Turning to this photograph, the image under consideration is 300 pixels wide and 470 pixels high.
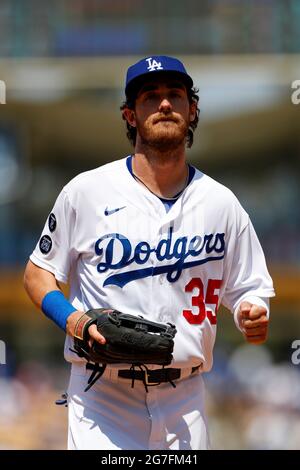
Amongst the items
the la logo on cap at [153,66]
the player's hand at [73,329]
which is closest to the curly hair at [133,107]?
the la logo on cap at [153,66]

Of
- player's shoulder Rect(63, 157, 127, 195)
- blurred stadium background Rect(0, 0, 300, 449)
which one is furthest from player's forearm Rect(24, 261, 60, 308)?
blurred stadium background Rect(0, 0, 300, 449)

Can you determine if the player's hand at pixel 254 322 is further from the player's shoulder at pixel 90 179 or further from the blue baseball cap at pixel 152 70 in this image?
the blue baseball cap at pixel 152 70

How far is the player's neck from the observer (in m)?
2.51

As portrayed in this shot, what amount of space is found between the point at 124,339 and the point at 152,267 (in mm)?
256

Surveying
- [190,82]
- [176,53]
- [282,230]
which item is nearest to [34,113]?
[176,53]

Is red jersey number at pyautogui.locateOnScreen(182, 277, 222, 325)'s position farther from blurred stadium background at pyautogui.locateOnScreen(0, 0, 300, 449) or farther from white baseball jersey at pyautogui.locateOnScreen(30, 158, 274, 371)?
blurred stadium background at pyautogui.locateOnScreen(0, 0, 300, 449)

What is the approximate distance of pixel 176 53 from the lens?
356 inches

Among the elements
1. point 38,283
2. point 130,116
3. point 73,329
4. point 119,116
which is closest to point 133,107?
point 130,116

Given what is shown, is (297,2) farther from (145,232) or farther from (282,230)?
(145,232)

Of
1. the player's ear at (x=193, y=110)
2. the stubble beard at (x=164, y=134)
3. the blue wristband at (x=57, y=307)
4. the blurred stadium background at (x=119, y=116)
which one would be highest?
the blurred stadium background at (x=119, y=116)

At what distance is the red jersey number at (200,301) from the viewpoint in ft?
7.90

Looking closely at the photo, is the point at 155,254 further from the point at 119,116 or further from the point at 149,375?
the point at 119,116

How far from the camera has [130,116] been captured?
2.60m

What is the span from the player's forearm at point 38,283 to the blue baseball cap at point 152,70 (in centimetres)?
60
